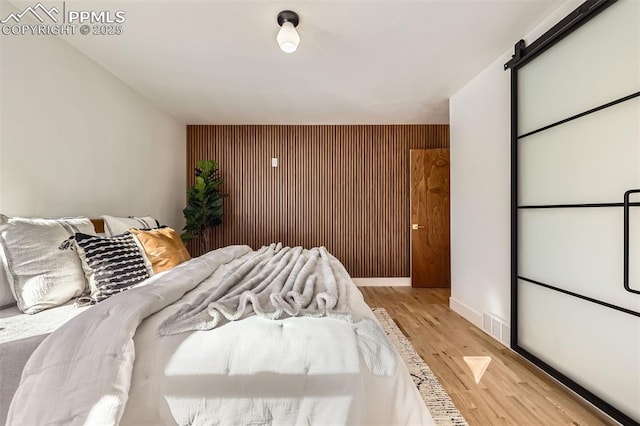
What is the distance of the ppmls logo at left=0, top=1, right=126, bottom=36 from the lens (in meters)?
2.05

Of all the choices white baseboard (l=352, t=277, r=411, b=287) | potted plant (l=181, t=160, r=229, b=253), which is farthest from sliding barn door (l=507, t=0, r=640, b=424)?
potted plant (l=181, t=160, r=229, b=253)

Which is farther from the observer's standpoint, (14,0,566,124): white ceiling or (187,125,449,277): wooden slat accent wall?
(187,125,449,277): wooden slat accent wall

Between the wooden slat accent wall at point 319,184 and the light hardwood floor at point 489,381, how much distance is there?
5.59 ft

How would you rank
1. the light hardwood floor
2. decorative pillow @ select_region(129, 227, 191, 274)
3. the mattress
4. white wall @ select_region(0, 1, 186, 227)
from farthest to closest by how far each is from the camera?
decorative pillow @ select_region(129, 227, 191, 274)
white wall @ select_region(0, 1, 186, 227)
the light hardwood floor
the mattress

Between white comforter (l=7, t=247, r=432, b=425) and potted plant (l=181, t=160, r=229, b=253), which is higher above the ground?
potted plant (l=181, t=160, r=229, b=253)

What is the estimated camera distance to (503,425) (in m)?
1.64

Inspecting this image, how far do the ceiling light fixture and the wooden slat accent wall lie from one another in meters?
2.74

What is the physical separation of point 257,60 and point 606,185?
103 inches

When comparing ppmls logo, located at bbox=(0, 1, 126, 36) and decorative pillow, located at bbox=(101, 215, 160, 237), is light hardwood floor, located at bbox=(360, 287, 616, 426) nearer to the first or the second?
decorative pillow, located at bbox=(101, 215, 160, 237)

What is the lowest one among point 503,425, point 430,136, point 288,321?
point 503,425

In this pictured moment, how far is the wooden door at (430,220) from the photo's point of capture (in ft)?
15.5

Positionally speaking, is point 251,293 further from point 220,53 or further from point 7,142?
point 220,53

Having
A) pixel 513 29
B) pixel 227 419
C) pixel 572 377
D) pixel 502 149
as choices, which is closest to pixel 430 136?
pixel 502 149

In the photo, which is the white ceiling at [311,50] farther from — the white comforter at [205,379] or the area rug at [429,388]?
the area rug at [429,388]
